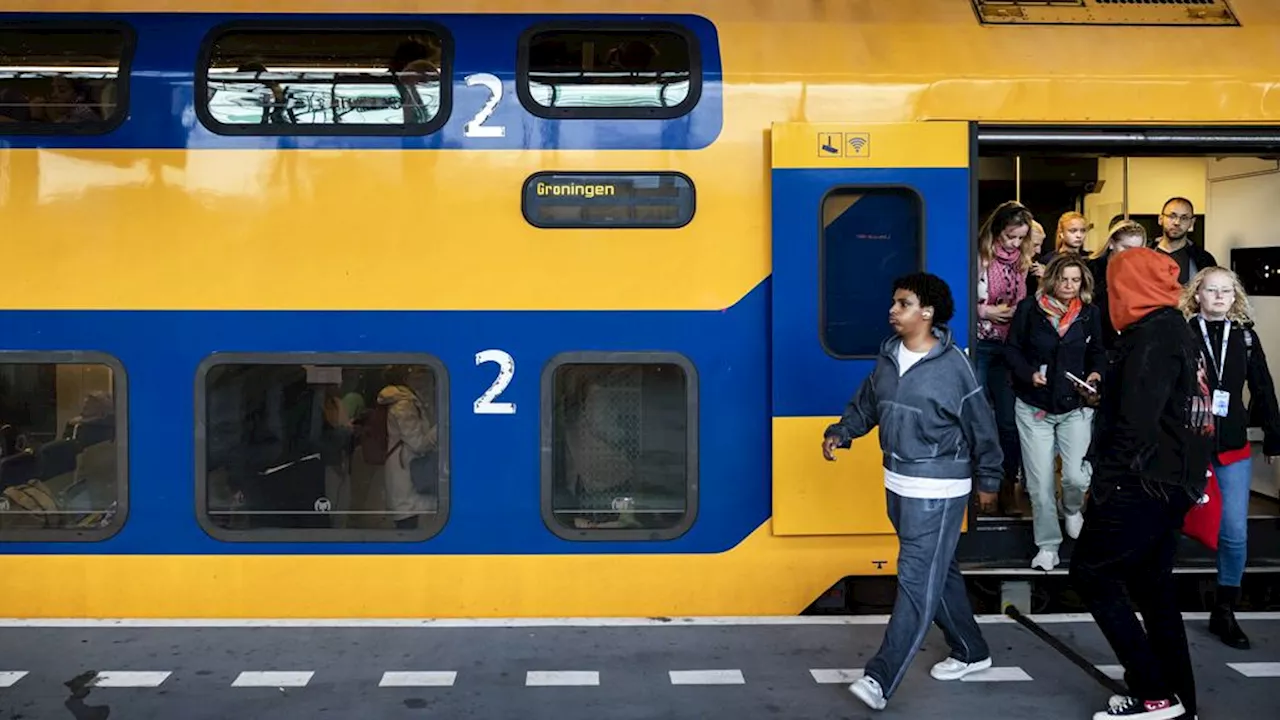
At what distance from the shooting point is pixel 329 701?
4.49 meters

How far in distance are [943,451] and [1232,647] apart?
1.71 m

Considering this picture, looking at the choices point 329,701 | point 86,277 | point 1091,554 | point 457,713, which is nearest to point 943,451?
point 1091,554

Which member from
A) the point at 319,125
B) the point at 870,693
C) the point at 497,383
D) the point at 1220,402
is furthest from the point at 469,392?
the point at 1220,402

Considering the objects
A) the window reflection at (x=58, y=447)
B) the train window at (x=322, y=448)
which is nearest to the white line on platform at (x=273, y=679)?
the train window at (x=322, y=448)

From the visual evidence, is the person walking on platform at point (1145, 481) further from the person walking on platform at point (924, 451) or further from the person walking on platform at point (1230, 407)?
the person walking on platform at point (1230, 407)

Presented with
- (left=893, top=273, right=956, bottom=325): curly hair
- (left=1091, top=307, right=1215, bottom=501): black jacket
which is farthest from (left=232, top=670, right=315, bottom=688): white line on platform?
(left=1091, top=307, right=1215, bottom=501): black jacket

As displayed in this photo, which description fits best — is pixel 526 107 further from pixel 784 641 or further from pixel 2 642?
pixel 2 642

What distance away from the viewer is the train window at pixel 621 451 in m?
5.30

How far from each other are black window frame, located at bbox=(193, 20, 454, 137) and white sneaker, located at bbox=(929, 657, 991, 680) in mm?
3046

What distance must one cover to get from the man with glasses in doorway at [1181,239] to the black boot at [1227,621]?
6.72 ft

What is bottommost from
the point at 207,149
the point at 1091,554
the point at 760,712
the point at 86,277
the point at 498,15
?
the point at 760,712

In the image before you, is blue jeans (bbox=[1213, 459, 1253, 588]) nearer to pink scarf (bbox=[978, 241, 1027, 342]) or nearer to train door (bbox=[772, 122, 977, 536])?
train door (bbox=[772, 122, 977, 536])

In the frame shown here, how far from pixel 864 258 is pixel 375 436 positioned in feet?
7.52

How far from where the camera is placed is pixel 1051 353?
19.8 ft
